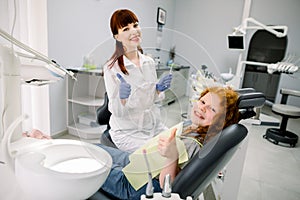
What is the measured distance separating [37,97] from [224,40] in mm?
3765

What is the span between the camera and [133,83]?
705mm

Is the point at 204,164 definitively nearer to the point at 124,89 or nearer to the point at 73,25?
the point at 124,89

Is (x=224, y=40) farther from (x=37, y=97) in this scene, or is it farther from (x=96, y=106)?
(x=96, y=106)

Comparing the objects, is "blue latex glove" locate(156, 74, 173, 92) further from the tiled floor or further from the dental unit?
the tiled floor

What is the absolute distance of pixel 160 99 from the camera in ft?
2.49

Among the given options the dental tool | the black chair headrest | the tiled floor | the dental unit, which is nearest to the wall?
the black chair headrest

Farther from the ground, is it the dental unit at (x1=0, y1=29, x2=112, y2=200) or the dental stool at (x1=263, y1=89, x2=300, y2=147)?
the dental unit at (x1=0, y1=29, x2=112, y2=200)

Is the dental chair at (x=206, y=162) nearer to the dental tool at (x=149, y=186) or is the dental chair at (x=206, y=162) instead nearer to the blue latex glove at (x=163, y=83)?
the dental tool at (x=149, y=186)

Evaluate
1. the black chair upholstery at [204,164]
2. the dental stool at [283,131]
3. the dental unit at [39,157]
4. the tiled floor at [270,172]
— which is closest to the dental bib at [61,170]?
the dental unit at [39,157]

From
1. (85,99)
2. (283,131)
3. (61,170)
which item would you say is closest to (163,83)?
(85,99)

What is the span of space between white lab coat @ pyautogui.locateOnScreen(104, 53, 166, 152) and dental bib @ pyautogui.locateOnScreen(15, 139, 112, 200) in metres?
0.16

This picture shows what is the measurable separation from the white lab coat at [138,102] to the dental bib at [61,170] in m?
0.16

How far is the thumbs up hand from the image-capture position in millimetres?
680

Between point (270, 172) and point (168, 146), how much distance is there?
72.3 inches
